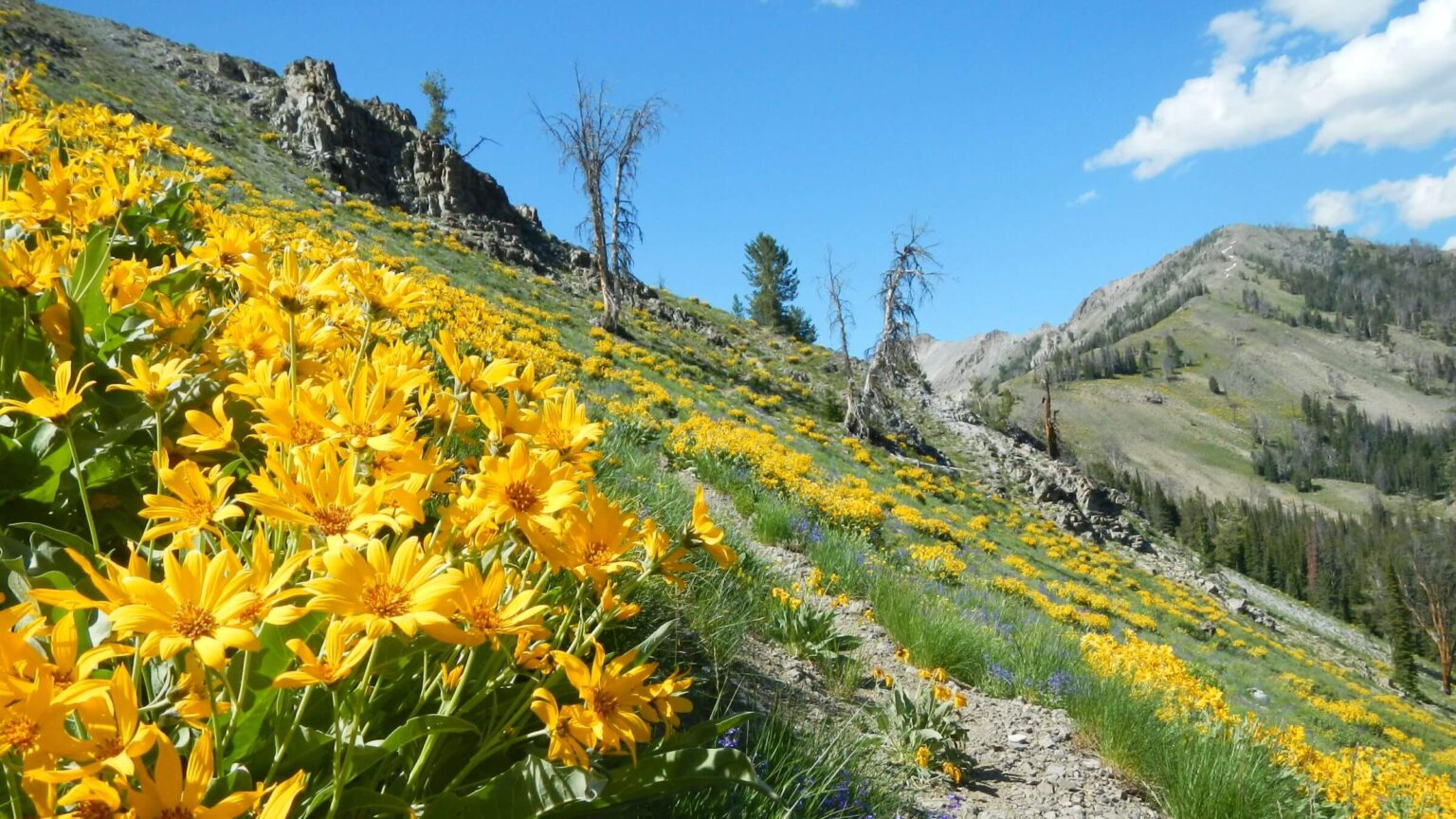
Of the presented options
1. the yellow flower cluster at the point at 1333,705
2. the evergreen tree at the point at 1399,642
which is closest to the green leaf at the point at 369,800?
the yellow flower cluster at the point at 1333,705

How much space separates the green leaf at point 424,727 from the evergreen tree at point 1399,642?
4131 cm

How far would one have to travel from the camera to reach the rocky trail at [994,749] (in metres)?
3.22

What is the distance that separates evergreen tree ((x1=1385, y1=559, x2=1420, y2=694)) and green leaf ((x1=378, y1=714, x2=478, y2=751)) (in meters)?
41.3

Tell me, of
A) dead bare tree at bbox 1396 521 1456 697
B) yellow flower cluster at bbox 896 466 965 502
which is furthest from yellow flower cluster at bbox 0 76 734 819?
dead bare tree at bbox 1396 521 1456 697

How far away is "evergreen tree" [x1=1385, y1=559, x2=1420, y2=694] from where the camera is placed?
3312 centimetres

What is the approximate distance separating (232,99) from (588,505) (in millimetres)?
34828

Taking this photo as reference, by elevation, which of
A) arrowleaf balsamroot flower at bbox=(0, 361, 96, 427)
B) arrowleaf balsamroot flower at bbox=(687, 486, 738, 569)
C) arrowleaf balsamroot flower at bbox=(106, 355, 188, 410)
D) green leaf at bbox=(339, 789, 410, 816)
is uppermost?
arrowleaf balsamroot flower at bbox=(106, 355, 188, 410)

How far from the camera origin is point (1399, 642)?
138 feet

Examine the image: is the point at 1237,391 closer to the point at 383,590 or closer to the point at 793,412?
the point at 793,412

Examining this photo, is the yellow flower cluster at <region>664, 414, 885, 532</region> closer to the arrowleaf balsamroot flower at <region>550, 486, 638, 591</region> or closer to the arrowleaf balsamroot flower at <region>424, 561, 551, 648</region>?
the arrowleaf balsamroot flower at <region>550, 486, 638, 591</region>

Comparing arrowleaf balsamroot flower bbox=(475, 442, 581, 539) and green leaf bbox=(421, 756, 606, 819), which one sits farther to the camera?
green leaf bbox=(421, 756, 606, 819)

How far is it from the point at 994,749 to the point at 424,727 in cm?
362

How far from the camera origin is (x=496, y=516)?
3.33 feet

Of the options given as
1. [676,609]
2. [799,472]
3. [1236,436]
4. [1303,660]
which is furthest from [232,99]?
[1236,436]
